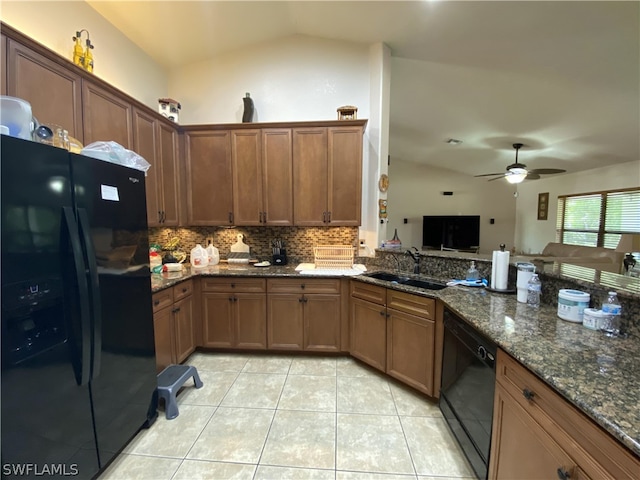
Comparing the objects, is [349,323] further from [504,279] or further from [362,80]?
[362,80]

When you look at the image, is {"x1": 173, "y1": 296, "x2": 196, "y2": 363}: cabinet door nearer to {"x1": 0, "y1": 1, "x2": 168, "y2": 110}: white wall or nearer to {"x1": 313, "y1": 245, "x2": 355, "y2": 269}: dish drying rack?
{"x1": 313, "y1": 245, "x2": 355, "y2": 269}: dish drying rack

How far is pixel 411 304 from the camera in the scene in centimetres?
213

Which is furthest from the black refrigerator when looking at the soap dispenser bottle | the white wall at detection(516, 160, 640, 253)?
the white wall at detection(516, 160, 640, 253)

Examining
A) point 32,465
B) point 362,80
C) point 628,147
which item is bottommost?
point 32,465

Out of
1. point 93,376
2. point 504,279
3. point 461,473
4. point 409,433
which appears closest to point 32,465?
point 93,376

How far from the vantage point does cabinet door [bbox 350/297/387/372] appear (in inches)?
94.3

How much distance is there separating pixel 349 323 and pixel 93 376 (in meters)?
2.04

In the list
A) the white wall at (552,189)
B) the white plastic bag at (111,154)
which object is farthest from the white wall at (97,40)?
the white wall at (552,189)

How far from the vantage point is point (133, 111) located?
2414mm

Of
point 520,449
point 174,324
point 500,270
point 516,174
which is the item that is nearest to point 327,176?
point 500,270

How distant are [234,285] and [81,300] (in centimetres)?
155

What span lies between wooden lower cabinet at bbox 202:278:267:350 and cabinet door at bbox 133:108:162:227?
861mm

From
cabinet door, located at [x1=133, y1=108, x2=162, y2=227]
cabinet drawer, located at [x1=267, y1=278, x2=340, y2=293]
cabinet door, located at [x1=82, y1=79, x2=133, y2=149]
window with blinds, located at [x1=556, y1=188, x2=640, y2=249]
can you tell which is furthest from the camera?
window with blinds, located at [x1=556, y1=188, x2=640, y2=249]

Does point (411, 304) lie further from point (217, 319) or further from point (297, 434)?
point (217, 319)
